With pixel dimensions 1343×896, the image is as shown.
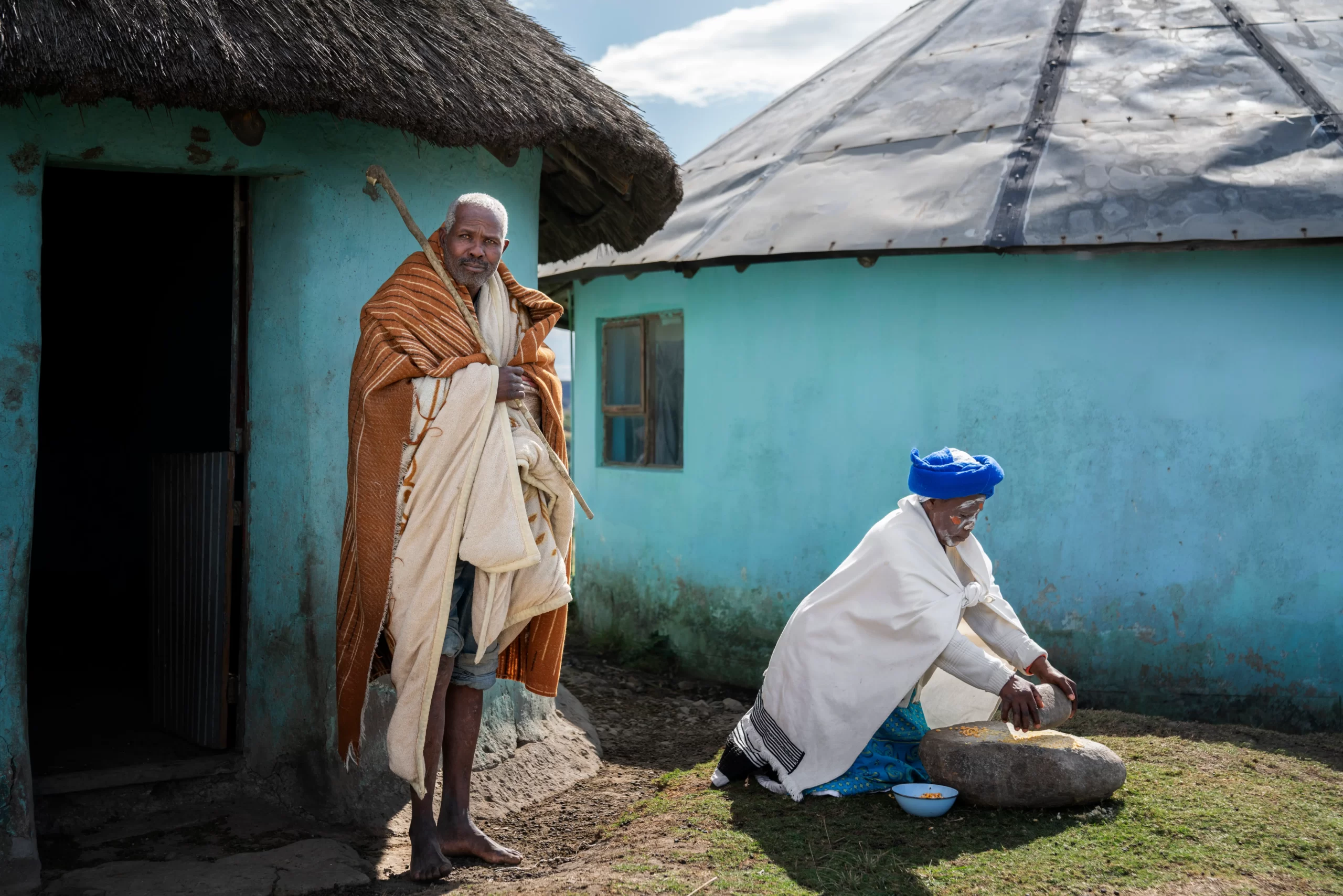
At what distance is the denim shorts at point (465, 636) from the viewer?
3605 millimetres

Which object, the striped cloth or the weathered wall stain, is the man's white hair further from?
the weathered wall stain

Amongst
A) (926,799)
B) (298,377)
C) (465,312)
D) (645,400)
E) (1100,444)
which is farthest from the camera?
(645,400)

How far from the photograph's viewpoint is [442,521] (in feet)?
11.5

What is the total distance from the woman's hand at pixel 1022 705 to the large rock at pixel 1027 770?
4.2 inches

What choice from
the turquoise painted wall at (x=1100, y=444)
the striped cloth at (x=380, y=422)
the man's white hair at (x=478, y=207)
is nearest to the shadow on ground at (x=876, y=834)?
the striped cloth at (x=380, y=422)

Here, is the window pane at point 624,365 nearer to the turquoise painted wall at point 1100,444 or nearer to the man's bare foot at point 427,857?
the turquoise painted wall at point 1100,444

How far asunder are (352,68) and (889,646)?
9.11ft

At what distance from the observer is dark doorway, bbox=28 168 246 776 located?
4.45 metres

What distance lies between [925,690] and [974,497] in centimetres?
90

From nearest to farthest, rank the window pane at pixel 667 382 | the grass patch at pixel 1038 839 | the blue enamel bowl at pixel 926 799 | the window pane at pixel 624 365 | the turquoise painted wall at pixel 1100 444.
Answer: the grass patch at pixel 1038 839
the blue enamel bowl at pixel 926 799
the turquoise painted wall at pixel 1100 444
the window pane at pixel 667 382
the window pane at pixel 624 365

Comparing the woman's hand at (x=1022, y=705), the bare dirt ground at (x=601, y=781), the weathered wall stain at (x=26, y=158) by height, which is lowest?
the bare dirt ground at (x=601, y=781)

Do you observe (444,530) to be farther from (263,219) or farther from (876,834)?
(876,834)

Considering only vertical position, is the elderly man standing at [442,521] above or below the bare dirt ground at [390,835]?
above

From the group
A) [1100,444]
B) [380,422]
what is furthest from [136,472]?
[1100,444]
